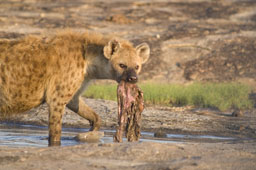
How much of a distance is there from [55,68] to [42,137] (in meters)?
1.11

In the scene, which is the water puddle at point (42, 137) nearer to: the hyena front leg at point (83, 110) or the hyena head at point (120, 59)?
the hyena front leg at point (83, 110)

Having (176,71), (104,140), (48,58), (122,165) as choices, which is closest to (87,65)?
(48,58)

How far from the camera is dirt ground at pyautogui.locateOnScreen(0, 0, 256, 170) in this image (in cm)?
421

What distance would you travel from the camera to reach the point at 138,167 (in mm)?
3953

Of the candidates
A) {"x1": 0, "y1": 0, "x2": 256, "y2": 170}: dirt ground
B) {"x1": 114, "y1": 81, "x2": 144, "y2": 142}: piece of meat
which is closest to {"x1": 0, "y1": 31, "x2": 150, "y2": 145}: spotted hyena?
{"x1": 114, "y1": 81, "x2": 144, "y2": 142}: piece of meat

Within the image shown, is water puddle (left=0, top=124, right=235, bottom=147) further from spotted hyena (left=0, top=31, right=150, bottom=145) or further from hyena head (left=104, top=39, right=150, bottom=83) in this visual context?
hyena head (left=104, top=39, right=150, bottom=83)

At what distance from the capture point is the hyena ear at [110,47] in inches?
227

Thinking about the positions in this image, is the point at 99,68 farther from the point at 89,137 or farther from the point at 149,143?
the point at 149,143

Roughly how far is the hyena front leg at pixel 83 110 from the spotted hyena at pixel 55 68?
0.87ft

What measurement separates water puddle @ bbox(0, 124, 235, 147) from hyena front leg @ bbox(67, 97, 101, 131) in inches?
7.6

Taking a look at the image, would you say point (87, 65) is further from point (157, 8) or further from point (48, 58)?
point (157, 8)

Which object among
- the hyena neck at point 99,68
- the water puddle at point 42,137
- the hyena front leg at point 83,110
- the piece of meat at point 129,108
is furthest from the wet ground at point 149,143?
the hyena neck at point 99,68

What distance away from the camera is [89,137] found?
6.05m

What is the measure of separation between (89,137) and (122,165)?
204 cm
